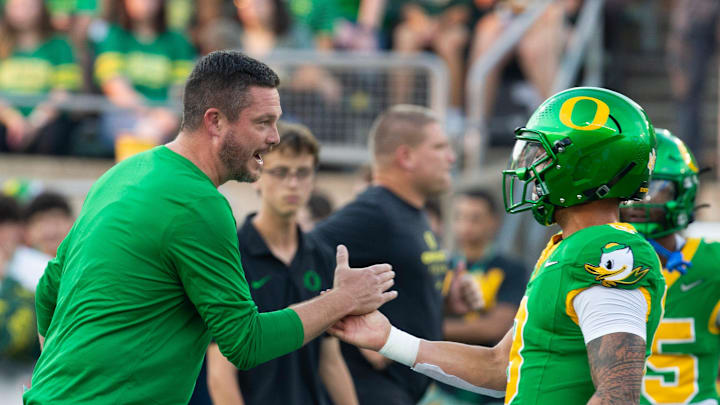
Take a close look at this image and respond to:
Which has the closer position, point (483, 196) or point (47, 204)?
point (47, 204)

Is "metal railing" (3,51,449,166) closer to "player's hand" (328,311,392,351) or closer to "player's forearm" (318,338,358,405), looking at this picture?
"player's forearm" (318,338,358,405)

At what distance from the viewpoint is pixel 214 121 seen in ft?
12.4

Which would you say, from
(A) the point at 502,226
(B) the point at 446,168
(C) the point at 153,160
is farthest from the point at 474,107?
(C) the point at 153,160

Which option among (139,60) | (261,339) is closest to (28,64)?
(139,60)

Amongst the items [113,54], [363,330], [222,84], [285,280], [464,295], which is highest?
[222,84]

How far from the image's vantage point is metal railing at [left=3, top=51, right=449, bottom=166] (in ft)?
29.4

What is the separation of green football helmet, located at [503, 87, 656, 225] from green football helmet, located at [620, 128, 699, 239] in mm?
1108

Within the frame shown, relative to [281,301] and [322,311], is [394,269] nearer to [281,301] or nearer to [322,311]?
[281,301]

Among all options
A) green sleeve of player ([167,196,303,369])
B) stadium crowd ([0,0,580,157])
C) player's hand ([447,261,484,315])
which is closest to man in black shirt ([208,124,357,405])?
player's hand ([447,261,484,315])

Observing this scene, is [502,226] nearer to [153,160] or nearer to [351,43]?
[351,43]

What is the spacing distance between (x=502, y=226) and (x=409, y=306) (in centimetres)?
390

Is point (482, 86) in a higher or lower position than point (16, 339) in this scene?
higher

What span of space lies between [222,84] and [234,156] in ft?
0.90

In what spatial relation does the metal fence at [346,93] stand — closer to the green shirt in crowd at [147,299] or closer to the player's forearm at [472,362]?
the player's forearm at [472,362]
